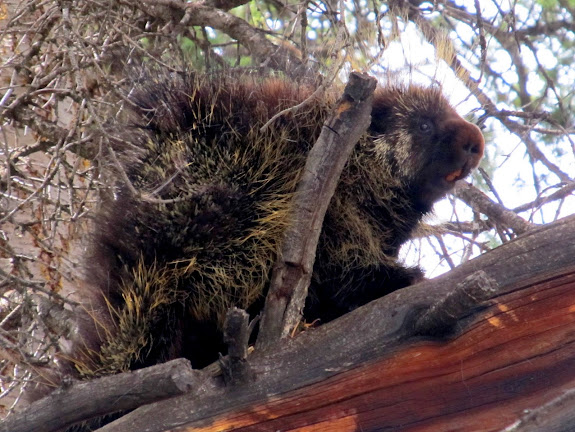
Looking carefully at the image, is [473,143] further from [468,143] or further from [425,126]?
[425,126]

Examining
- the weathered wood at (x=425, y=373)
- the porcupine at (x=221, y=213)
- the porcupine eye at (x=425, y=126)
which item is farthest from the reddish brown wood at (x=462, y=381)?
the porcupine eye at (x=425, y=126)

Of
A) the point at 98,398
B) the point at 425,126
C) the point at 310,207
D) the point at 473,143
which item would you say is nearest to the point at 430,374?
the point at 310,207

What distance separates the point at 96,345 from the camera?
5.96ft

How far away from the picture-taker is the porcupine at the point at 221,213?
5.79 feet

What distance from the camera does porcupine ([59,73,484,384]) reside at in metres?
1.77

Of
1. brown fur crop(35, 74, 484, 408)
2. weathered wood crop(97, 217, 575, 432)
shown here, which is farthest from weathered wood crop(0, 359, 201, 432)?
brown fur crop(35, 74, 484, 408)

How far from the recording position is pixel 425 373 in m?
1.41

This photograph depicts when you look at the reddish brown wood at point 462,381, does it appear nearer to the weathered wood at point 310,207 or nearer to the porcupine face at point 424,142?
the weathered wood at point 310,207

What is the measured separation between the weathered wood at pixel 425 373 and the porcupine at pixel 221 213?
1.33 ft

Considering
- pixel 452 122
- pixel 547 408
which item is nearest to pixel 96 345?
pixel 547 408

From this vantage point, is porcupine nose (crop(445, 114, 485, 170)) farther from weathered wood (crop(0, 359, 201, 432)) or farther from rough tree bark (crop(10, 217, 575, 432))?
weathered wood (crop(0, 359, 201, 432))

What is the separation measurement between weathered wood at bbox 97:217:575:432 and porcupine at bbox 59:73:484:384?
41 cm

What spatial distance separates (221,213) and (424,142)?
2.90 feet

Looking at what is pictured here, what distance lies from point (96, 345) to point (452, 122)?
4.44 feet
